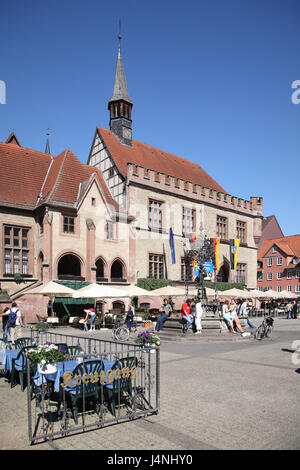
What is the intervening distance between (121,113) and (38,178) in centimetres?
1404

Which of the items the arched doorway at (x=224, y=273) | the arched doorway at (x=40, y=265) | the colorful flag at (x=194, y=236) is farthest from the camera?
the arched doorway at (x=224, y=273)

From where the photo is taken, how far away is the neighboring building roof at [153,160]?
39.5 metres

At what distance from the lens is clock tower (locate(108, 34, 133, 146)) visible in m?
43.1

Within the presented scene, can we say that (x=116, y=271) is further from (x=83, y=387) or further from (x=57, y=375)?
(x=83, y=387)

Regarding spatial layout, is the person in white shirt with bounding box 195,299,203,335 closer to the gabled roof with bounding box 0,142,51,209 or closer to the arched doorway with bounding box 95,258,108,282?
the arched doorway with bounding box 95,258,108,282

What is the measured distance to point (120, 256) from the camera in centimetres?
3431

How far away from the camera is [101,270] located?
3431cm

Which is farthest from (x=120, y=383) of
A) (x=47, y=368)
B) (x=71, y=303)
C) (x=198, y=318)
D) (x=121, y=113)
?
(x=121, y=113)

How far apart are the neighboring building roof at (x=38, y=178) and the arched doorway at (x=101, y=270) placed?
540 centimetres

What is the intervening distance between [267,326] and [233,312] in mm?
1767

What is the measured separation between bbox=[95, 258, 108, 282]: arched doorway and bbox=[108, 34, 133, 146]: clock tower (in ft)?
50.5

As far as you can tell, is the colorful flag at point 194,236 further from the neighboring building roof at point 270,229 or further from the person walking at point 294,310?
the neighboring building roof at point 270,229

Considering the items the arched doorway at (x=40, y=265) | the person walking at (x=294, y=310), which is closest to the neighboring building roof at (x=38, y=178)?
the arched doorway at (x=40, y=265)
